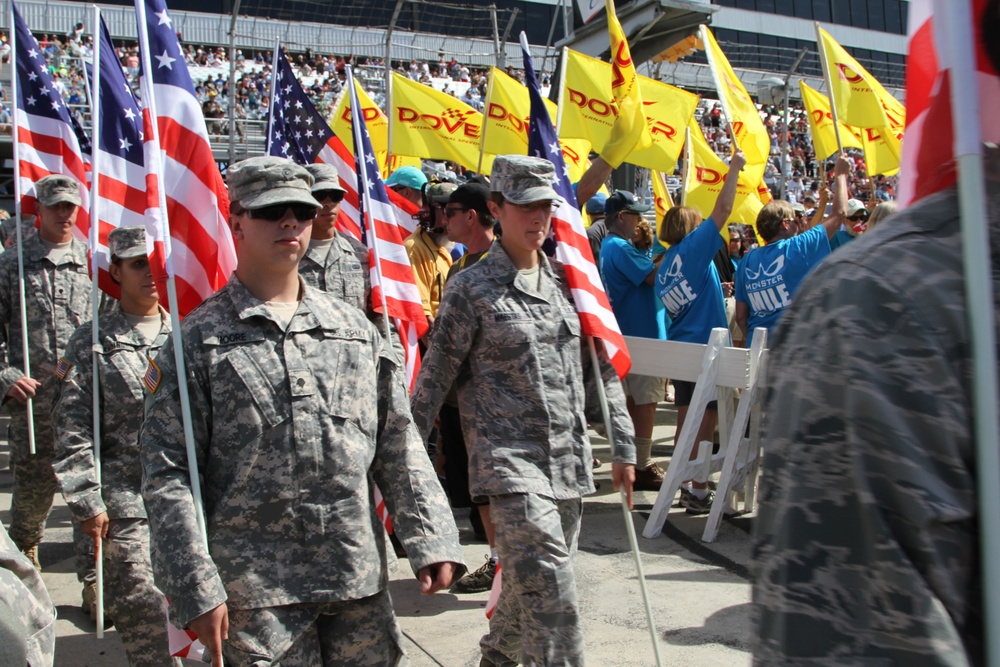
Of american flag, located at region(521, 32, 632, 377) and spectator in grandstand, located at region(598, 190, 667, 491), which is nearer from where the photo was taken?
Answer: american flag, located at region(521, 32, 632, 377)

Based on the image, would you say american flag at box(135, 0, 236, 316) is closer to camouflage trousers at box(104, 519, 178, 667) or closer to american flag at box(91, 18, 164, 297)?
camouflage trousers at box(104, 519, 178, 667)

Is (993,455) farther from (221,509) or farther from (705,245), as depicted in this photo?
(705,245)

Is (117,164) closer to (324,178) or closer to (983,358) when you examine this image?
(324,178)

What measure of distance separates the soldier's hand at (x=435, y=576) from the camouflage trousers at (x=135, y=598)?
1.74 metres

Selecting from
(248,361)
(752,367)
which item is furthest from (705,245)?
(248,361)

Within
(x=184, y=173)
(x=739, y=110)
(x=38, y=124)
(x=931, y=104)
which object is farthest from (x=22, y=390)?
(x=739, y=110)

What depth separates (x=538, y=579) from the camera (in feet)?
12.2

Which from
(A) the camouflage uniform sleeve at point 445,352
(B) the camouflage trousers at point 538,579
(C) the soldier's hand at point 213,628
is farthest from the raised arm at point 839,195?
(C) the soldier's hand at point 213,628

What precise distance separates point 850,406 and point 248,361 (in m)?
1.97

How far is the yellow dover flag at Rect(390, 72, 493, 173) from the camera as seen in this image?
1116 cm

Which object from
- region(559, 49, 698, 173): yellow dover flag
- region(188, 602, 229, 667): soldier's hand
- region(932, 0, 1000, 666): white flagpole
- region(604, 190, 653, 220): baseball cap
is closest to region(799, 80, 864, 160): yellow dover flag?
region(559, 49, 698, 173): yellow dover flag

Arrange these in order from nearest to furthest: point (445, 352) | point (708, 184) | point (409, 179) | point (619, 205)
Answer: point (445, 352) → point (619, 205) → point (409, 179) → point (708, 184)

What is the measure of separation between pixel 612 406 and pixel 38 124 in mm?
5228

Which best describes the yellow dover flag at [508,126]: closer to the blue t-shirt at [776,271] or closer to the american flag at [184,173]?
the blue t-shirt at [776,271]
